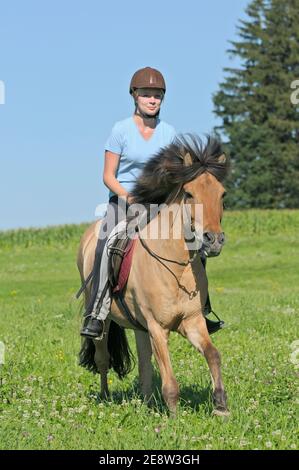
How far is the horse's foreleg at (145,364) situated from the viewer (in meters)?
9.14

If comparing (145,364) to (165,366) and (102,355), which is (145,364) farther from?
(165,366)

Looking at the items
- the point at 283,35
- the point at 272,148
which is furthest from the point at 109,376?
the point at 283,35

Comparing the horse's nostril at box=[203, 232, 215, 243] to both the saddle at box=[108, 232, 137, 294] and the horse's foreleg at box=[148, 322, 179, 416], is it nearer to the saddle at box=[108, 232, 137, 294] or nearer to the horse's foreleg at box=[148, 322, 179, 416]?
the horse's foreleg at box=[148, 322, 179, 416]

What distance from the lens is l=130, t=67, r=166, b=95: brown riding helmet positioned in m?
8.64

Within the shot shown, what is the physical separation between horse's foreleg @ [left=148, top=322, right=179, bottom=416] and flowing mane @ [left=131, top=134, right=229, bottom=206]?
4.07 ft

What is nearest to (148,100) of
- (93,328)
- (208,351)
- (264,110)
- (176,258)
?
(176,258)

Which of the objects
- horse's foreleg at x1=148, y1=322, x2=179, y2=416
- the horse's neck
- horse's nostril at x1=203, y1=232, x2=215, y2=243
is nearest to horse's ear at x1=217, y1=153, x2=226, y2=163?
the horse's neck

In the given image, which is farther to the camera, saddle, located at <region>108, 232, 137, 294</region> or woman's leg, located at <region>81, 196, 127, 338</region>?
woman's leg, located at <region>81, 196, 127, 338</region>

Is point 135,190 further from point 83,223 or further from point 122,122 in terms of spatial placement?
point 83,223

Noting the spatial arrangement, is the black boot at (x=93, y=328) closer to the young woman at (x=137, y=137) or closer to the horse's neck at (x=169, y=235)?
the young woman at (x=137, y=137)

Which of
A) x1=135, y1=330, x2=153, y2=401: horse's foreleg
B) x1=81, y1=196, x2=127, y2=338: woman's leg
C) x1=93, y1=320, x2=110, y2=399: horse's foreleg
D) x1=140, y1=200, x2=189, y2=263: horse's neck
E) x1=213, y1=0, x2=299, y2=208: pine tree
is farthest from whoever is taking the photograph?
x1=213, y1=0, x2=299, y2=208: pine tree

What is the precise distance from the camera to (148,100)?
8688 mm

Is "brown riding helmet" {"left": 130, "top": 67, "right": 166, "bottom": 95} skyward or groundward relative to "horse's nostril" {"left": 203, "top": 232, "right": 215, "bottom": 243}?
skyward

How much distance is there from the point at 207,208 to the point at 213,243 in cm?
36
